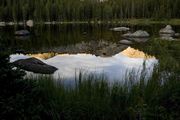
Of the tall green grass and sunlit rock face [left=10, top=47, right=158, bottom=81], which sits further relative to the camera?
sunlit rock face [left=10, top=47, right=158, bottom=81]

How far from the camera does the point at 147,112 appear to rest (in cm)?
1109

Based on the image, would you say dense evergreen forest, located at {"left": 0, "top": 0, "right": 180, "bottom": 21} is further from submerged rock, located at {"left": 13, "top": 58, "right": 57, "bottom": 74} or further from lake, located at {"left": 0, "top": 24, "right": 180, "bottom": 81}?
submerged rock, located at {"left": 13, "top": 58, "right": 57, "bottom": 74}

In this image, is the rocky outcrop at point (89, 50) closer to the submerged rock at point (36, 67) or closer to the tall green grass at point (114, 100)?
the submerged rock at point (36, 67)

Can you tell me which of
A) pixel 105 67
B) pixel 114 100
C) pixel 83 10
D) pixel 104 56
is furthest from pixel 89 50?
pixel 83 10

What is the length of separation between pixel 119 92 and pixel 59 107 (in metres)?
2.50

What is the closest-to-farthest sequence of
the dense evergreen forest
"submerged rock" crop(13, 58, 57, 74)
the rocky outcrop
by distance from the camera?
"submerged rock" crop(13, 58, 57, 74) < the rocky outcrop < the dense evergreen forest

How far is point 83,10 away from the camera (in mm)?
160000

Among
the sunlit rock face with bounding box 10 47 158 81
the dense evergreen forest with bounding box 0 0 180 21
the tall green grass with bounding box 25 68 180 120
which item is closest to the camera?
the tall green grass with bounding box 25 68 180 120

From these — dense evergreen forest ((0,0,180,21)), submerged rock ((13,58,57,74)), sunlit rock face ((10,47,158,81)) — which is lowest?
sunlit rock face ((10,47,158,81))

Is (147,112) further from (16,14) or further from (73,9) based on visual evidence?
(73,9)

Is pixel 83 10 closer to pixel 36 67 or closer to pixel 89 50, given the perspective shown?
pixel 89 50

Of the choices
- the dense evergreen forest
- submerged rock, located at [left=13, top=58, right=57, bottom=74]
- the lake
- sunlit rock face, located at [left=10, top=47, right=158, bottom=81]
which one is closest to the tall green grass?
the lake

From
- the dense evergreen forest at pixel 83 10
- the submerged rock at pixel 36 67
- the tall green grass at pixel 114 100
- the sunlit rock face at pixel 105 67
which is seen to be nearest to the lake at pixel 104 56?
the sunlit rock face at pixel 105 67

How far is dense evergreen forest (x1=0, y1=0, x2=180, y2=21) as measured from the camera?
145m
